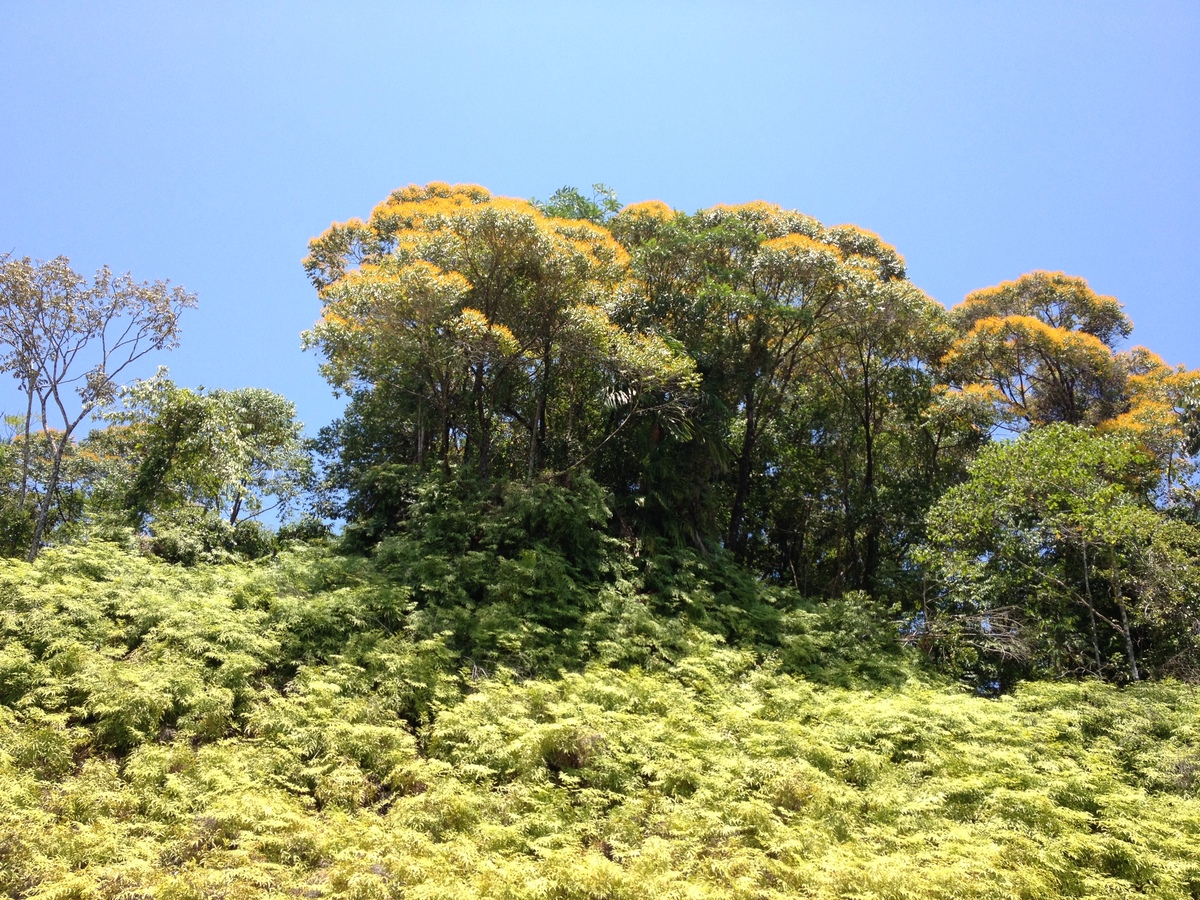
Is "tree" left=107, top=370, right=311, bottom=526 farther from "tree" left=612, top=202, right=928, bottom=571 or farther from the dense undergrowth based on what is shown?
"tree" left=612, top=202, right=928, bottom=571

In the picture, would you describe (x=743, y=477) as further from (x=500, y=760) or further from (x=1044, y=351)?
(x=500, y=760)

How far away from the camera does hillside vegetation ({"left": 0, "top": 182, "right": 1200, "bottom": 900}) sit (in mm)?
5879

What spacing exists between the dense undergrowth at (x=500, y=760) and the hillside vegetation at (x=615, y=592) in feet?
0.14

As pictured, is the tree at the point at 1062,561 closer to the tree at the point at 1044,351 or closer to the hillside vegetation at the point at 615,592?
the hillside vegetation at the point at 615,592

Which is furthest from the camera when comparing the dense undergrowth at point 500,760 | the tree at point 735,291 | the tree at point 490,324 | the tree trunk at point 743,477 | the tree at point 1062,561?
the tree trunk at point 743,477

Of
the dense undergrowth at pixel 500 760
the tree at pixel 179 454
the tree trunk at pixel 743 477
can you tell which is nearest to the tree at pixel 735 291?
the tree trunk at pixel 743 477

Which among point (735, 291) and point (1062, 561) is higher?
point (735, 291)

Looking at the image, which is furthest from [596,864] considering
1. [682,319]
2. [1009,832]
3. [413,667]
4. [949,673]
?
[682,319]

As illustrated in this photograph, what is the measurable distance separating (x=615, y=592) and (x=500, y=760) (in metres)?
4.70

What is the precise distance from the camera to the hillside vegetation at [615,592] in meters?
5.88

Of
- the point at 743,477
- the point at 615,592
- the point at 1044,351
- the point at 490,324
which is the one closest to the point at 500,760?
the point at 615,592

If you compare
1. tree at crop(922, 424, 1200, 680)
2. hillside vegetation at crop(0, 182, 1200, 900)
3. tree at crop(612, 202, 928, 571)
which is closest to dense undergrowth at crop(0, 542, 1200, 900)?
hillside vegetation at crop(0, 182, 1200, 900)

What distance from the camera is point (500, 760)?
7195 millimetres

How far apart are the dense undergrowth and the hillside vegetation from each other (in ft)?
0.14
